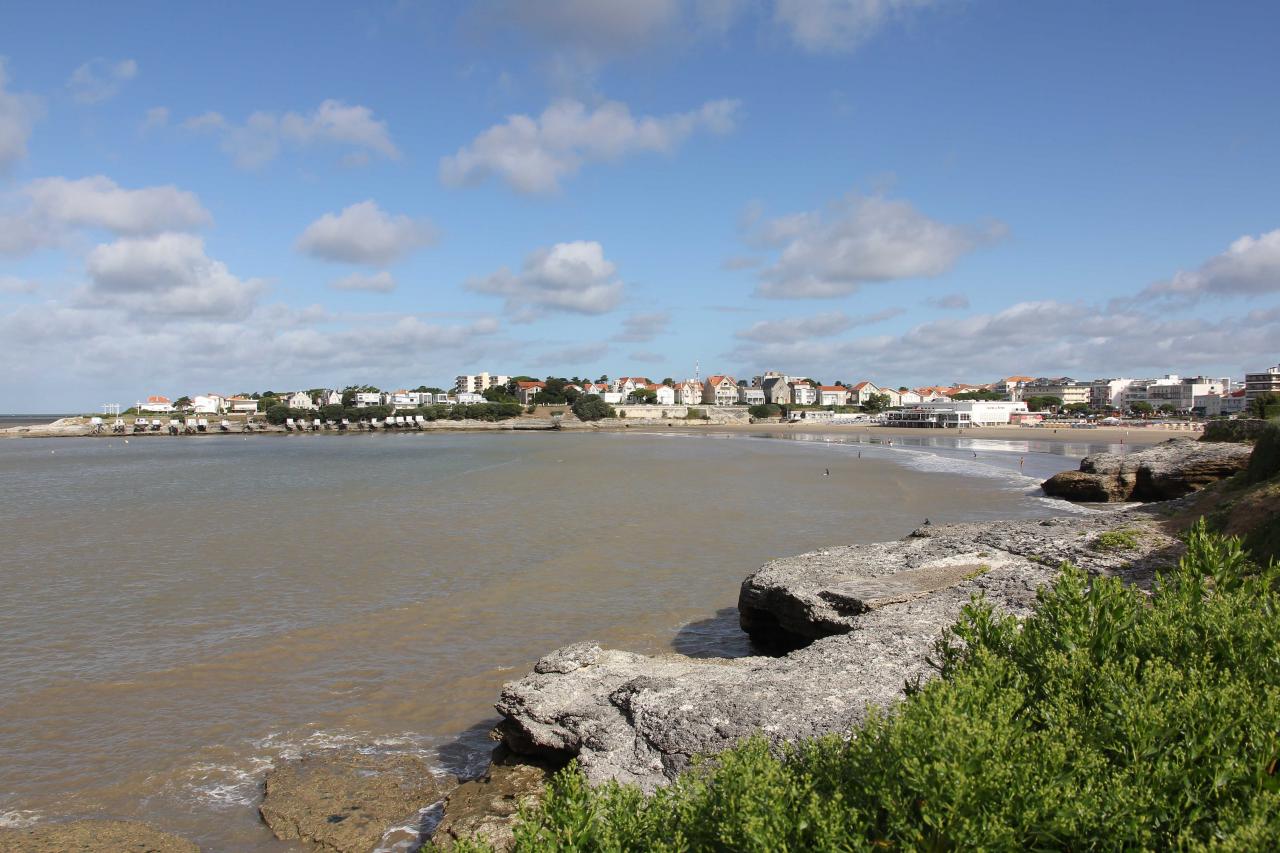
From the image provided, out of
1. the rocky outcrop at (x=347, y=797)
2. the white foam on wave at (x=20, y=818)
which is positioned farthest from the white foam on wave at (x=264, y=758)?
the white foam on wave at (x=20, y=818)

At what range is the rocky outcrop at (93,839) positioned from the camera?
7.71 metres

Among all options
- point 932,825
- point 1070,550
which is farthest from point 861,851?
point 1070,550

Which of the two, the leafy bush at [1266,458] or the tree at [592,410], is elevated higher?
the tree at [592,410]

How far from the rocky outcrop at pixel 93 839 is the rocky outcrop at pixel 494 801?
2.65 metres

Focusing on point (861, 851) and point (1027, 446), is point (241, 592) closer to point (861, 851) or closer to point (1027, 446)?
point (861, 851)

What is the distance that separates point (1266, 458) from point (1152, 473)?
13.0 meters

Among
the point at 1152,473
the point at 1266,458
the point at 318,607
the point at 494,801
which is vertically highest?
the point at 1266,458

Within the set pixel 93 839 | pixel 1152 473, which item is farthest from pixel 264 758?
pixel 1152 473

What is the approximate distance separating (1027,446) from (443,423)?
126 meters

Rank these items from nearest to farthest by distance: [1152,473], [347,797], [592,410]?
[347,797], [1152,473], [592,410]

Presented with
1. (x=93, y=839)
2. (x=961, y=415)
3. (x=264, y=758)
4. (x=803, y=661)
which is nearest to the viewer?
(x=93, y=839)

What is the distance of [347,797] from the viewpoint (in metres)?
8.69

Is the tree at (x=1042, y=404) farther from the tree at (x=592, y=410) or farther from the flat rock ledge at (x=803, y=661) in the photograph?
the flat rock ledge at (x=803, y=661)

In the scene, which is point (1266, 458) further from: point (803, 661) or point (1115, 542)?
point (803, 661)
